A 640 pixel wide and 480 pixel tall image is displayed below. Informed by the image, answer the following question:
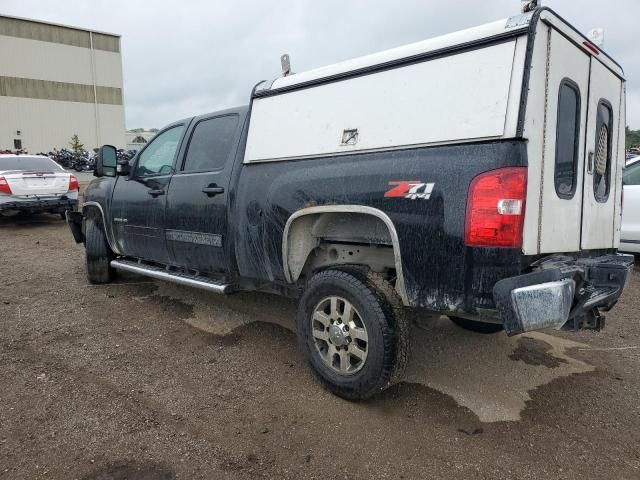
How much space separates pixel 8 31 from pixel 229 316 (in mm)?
42624

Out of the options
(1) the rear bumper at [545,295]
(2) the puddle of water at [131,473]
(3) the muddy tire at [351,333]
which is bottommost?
(2) the puddle of water at [131,473]

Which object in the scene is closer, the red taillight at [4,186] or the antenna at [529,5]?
the antenna at [529,5]

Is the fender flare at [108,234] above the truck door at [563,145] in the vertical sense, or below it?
below

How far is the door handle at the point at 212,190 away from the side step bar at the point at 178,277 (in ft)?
2.44

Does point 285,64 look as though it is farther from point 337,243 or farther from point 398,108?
point 337,243

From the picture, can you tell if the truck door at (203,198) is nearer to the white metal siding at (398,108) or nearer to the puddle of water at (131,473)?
the white metal siding at (398,108)

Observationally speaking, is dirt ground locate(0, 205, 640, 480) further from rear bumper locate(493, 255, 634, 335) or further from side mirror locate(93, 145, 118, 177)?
side mirror locate(93, 145, 118, 177)

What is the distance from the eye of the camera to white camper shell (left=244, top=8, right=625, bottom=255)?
2418 millimetres

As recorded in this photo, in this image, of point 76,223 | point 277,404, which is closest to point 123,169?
point 76,223

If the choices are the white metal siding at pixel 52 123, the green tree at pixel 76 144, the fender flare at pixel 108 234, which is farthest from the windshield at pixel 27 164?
the white metal siding at pixel 52 123

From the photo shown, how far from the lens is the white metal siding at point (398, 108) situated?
2.45 metres

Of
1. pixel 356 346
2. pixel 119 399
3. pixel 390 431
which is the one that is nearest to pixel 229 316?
pixel 119 399

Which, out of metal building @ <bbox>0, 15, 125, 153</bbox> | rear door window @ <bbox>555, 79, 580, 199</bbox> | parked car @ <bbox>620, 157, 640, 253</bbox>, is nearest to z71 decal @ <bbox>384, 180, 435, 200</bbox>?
rear door window @ <bbox>555, 79, 580, 199</bbox>

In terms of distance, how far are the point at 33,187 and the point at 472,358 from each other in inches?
373
